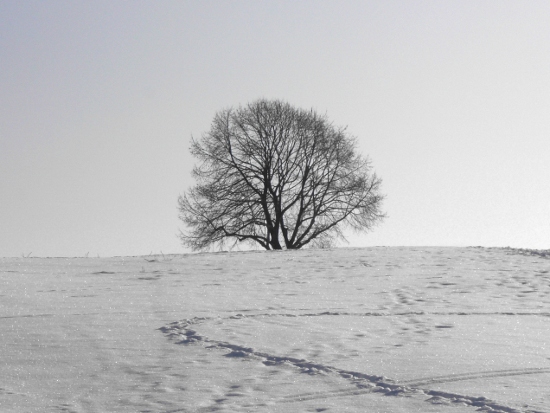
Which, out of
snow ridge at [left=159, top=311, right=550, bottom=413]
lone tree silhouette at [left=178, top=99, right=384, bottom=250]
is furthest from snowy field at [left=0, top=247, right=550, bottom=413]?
lone tree silhouette at [left=178, top=99, right=384, bottom=250]

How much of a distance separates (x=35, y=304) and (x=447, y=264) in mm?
7362

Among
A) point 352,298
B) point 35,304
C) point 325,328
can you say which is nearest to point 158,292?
point 35,304

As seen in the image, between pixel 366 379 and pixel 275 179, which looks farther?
pixel 275 179

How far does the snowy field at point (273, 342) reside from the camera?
4.03 m

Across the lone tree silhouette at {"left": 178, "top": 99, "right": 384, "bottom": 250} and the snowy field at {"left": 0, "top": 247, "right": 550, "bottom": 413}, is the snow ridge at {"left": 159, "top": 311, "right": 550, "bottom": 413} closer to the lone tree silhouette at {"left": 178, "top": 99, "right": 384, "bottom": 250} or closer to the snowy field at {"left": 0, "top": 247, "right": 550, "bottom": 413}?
the snowy field at {"left": 0, "top": 247, "right": 550, "bottom": 413}

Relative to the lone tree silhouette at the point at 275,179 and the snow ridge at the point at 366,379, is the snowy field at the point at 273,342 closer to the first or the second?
the snow ridge at the point at 366,379

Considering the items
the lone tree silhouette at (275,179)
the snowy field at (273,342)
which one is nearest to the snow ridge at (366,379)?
the snowy field at (273,342)

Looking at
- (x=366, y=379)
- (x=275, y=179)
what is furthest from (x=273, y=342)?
(x=275, y=179)

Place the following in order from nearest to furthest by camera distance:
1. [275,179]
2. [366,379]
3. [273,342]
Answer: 1. [366,379]
2. [273,342]
3. [275,179]

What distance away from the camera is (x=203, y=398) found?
4.03m

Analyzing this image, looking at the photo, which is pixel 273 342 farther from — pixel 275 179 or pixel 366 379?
pixel 275 179

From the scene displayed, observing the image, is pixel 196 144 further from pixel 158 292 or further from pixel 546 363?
pixel 546 363

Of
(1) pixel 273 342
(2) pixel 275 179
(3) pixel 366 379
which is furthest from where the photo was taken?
(2) pixel 275 179

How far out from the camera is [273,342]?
555cm
